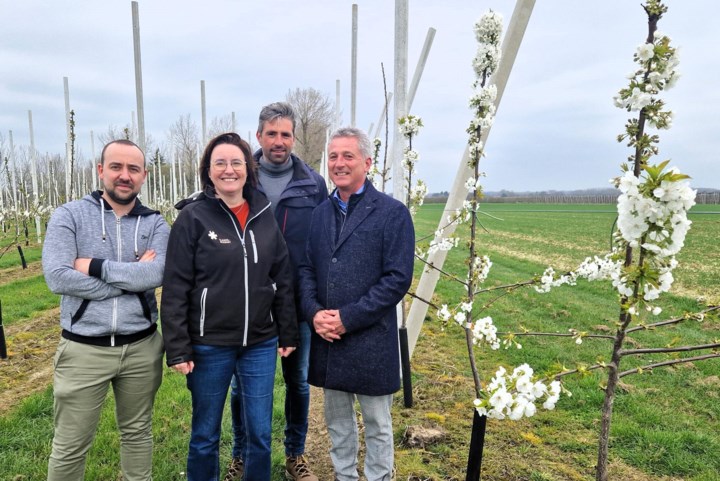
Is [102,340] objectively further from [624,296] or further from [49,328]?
[49,328]

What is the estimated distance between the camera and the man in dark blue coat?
2.58 m

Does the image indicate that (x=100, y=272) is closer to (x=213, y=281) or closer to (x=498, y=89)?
(x=213, y=281)

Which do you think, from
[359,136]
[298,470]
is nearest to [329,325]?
[359,136]

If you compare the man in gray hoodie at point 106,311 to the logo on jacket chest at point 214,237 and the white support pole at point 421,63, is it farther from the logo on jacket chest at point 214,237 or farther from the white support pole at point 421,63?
the white support pole at point 421,63

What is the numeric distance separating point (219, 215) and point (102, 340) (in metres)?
0.87

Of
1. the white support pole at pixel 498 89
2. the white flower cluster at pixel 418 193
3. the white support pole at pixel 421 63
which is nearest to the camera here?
the white support pole at pixel 498 89

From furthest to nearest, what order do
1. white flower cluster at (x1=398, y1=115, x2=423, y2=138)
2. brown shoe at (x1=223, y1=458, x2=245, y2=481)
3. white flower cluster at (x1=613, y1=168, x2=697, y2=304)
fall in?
white flower cluster at (x1=398, y1=115, x2=423, y2=138), brown shoe at (x1=223, y1=458, x2=245, y2=481), white flower cluster at (x1=613, y1=168, x2=697, y2=304)

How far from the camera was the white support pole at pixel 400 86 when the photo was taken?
3953 mm

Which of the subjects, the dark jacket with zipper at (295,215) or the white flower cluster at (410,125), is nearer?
the dark jacket with zipper at (295,215)

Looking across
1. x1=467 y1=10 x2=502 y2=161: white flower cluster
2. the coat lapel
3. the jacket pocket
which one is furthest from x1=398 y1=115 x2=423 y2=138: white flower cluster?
the jacket pocket

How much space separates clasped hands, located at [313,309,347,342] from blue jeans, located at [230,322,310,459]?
525mm

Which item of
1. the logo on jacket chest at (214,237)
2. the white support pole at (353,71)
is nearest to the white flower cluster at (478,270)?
the logo on jacket chest at (214,237)

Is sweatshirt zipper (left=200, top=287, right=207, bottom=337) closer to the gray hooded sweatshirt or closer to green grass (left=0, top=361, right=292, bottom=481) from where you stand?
the gray hooded sweatshirt

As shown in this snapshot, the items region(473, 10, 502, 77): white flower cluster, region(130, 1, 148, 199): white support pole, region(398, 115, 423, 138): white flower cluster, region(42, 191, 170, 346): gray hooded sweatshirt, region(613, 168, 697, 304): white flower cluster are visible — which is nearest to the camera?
region(613, 168, 697, 304): white flower cluster
